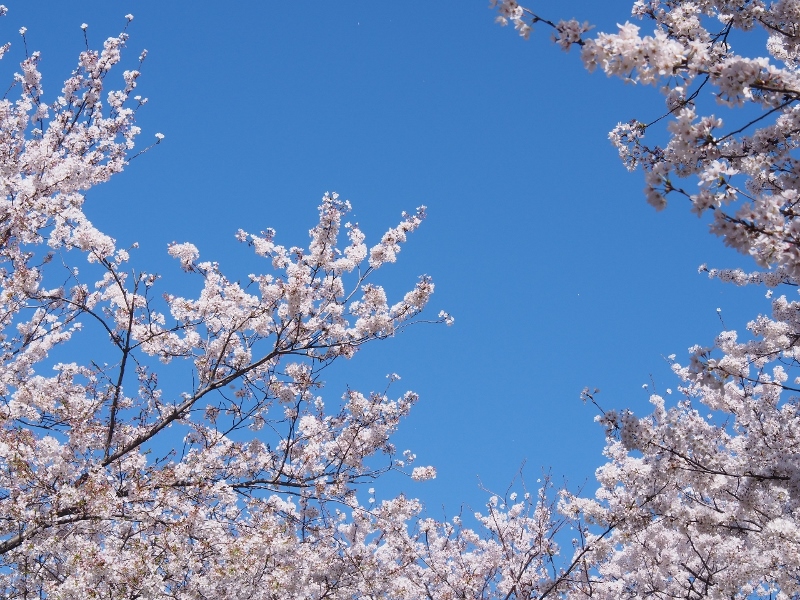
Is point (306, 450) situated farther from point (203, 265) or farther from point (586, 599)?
point (586, 599)

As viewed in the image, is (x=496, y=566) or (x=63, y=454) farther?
(x=496, y=566)

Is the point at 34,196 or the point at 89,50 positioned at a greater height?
the point at 89,50

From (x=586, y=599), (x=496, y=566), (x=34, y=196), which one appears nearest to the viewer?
(x=34, y=196)

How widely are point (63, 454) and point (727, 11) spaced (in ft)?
26.8

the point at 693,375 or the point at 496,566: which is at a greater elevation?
the point at 496,566

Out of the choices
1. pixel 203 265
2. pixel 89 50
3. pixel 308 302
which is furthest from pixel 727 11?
pixel 89 50

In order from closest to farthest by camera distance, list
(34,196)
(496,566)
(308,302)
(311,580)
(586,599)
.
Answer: (34,196) → (308,302) → (311,580) → (586,599) → (496,566)

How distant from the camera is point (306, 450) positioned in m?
8.93

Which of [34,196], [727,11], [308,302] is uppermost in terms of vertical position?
[34,196]

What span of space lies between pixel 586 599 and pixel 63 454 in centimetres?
861

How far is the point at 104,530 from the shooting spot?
6.47 m

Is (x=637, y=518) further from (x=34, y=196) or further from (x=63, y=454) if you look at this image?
(x=34, y=196)

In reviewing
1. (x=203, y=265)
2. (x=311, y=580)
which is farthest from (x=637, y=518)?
(x=203, y=265)

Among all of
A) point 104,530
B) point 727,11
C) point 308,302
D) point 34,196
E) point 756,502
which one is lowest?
point 756,502
